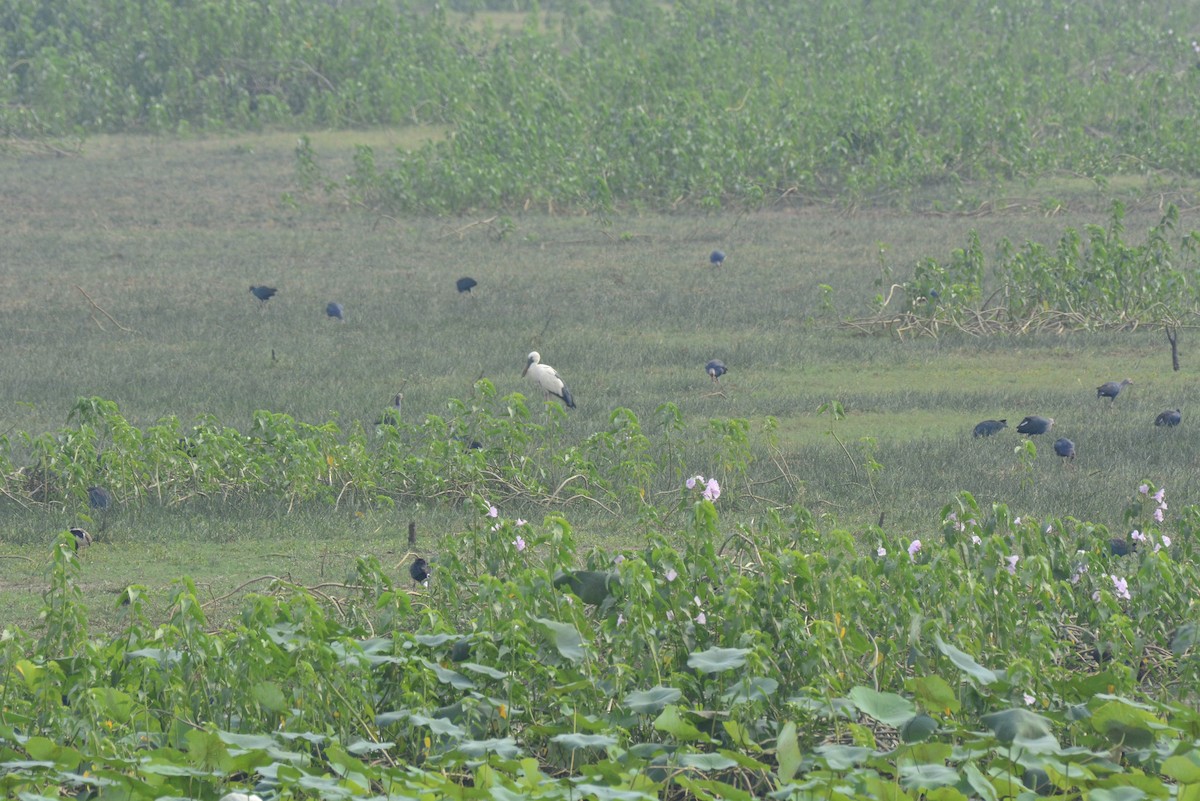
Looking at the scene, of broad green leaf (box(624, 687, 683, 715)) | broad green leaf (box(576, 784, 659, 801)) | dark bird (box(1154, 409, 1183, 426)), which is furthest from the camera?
dark bird (box(1154, 409, 1183, 426))

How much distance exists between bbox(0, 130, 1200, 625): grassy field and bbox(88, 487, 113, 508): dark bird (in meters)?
0.10

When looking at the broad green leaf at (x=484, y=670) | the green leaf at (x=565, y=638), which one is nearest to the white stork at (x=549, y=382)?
the green leaf at (x=565, y=638)

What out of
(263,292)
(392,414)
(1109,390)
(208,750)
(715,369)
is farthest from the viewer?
(263,292)

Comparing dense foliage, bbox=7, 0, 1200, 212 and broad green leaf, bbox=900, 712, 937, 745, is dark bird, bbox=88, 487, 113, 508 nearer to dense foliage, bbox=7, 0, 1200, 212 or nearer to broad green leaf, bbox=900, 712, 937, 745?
broad green leaf, bbox=900, 712, 937, 745

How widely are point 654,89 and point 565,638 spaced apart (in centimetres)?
2015

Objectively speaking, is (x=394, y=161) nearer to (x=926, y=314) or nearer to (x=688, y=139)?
(x=688, y=139)

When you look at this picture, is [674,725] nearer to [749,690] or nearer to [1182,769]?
[749,690]

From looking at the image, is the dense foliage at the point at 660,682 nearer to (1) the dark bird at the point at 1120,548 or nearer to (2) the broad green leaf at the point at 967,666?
(2) the broad green leaf at the point at 967,666

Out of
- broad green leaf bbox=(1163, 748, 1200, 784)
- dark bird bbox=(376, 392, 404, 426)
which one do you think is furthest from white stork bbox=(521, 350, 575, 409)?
broad green leaf bbox=(1163, 748, 1200, 784)

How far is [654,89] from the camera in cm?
2464

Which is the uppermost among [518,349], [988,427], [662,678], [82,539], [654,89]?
[654,89]

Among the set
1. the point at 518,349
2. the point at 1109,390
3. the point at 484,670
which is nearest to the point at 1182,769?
the point at 484,670

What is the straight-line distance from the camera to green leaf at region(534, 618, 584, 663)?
5.13 m

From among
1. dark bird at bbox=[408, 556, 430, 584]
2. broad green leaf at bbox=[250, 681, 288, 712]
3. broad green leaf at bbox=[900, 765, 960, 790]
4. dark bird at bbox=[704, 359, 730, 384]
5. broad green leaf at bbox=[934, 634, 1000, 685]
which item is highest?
broad green leaf at bbox=[934, 634, 1000, 685]
